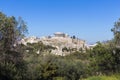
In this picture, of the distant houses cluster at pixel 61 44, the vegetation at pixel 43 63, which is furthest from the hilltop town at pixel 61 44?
the vegetation at pixel 43 63

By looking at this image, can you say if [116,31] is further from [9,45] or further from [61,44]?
[61,44]

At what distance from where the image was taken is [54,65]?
106 ft

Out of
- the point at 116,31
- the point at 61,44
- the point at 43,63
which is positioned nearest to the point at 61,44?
the point at 61,44

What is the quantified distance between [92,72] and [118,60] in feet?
12.4

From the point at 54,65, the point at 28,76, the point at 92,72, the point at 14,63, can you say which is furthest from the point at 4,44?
the point at 92,72

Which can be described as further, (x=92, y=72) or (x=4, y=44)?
(x=92, y=72)

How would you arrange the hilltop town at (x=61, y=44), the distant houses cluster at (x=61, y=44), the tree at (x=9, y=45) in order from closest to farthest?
the tree at (x=9, y=45), the hilltop town at (x=61, y=44), the distant houses cluster at (x=61, y=44)

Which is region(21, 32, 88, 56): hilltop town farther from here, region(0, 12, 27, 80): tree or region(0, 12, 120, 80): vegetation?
region(0, 12, 27, 80): tree

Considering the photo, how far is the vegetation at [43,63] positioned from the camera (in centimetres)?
2031

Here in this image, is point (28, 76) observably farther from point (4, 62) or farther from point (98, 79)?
point (98, 79)

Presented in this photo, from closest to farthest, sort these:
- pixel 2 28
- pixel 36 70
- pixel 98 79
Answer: pixel 98 79
pixel 2 28
pixel 36 70

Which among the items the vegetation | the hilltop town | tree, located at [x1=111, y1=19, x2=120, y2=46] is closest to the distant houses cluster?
the hilltop town

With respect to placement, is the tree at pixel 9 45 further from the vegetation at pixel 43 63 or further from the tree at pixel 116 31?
the tree at pixel 116 31

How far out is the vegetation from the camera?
20312 millimetres
